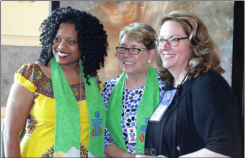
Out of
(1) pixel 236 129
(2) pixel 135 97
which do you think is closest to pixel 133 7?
(2) pixel 135 97

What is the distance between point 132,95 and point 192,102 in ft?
2.97

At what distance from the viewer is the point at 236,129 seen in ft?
3.93

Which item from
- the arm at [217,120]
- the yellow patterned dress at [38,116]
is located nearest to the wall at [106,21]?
the yellow patterned dress at [38,116]

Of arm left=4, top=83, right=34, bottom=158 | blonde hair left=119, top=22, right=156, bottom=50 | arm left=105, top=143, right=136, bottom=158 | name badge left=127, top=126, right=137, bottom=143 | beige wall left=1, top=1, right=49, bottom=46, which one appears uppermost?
beige wall left=1, top=1, right=49, bottom=46

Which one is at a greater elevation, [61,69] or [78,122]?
[61,69]

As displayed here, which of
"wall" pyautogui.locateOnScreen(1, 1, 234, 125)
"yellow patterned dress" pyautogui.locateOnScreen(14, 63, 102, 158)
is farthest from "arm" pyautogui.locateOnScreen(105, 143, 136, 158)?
"wall" pyautogui.locateOnScreen(1, 1, 234, 125)

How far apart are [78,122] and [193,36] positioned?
3.57ft

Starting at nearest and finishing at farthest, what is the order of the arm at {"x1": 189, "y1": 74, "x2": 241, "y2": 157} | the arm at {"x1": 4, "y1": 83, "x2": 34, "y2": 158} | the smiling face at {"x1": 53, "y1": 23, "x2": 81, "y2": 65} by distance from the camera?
the arm at {"x1": 189, "y1": 74, "x2": 241, "y2": 157}, the arm at {"x1": 4, "y1": 83, "x2": 34, "y2": 158}, the smiling face at {"x1": 53, "y1": 23, "x2": 81, "y2": 65}

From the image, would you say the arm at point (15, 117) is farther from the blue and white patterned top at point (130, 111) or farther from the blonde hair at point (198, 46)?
the blonde hair at point (198, 46)

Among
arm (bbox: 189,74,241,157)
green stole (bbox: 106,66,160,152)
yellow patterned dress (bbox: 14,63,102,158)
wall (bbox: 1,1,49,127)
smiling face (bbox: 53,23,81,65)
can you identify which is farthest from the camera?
wall (bbox: 1,1,49,127)

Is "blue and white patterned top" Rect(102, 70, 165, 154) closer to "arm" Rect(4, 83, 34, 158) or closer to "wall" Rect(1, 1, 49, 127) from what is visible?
"arm" Rect(4, 83, 34, 158)

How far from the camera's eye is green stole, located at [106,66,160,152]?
6.82 ft

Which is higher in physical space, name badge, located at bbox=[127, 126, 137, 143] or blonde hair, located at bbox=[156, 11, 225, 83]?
blonde hair, located at bbox=[156, 11, 225, 83]

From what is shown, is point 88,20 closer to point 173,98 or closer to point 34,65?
point 34,65
